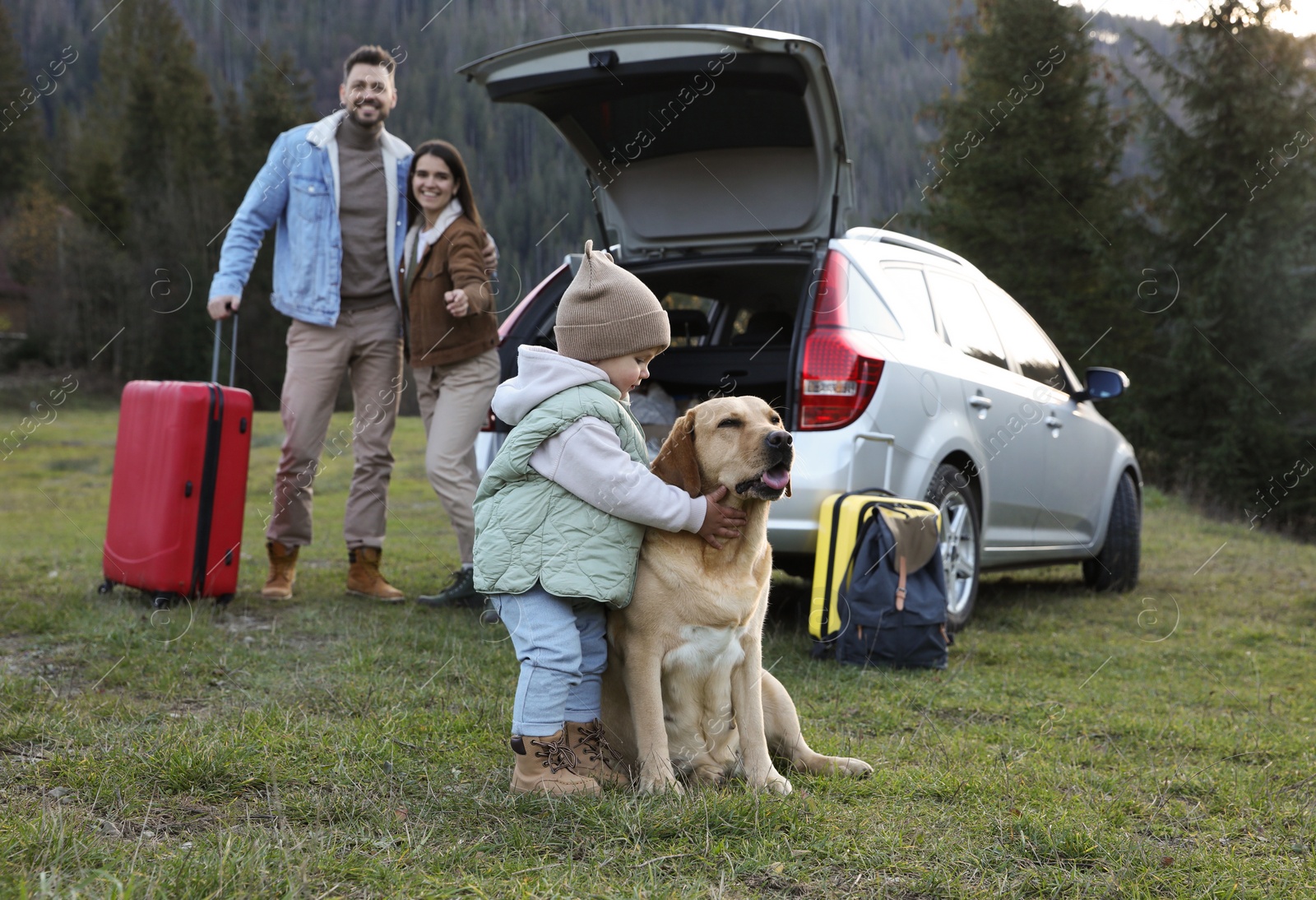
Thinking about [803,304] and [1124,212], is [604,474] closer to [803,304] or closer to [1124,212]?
[803,304]

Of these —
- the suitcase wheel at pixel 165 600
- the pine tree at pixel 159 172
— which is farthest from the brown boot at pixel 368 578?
the pine tree at pixel 159 172

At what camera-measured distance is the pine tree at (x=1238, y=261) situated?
54.5 ft

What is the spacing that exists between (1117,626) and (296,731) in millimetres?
4285

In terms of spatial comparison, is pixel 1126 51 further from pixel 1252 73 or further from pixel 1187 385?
pixel 1187 385

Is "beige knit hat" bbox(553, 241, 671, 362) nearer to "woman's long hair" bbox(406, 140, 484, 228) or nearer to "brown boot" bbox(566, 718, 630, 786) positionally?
"brown boot" bbox(566, 718, 630, 786)

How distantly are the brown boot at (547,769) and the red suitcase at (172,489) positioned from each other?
2.55 metres

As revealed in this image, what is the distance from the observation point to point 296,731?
2787 millimetres

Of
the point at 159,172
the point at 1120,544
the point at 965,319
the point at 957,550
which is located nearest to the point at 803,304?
the point at 965,319

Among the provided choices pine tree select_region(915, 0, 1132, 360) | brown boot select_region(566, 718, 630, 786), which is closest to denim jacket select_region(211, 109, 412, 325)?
brown boot select_region(566, 718, 630, 786)

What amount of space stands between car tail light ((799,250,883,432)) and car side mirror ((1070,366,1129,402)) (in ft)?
7.39

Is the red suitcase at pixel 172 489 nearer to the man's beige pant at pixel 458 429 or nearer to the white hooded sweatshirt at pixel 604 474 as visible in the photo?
the man's beige pant at pixel 458 429

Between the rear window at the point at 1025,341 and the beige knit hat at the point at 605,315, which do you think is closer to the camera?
the beige knit hat at the point at 605,315

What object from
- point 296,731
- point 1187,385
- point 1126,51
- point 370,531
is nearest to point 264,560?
point 370,531

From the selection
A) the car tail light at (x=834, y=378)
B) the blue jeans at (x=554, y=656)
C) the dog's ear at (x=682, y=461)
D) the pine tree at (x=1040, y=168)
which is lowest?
the blue jeans at (x=554, y=656)
